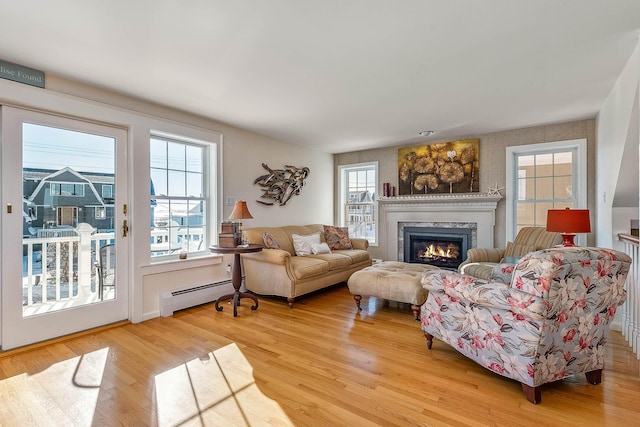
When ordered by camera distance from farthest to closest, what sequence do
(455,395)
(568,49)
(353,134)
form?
(353,134)
(568,49)
(455,395)

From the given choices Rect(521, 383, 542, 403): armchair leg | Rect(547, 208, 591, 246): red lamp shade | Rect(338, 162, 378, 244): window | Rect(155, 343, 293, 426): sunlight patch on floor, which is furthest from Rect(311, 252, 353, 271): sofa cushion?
Rect(521, 383, 542, 403): armchair leg

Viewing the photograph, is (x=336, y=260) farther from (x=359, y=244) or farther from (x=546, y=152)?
(x=546, y=152)

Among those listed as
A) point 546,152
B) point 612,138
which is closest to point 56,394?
point 612,138

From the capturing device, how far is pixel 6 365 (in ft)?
7.64

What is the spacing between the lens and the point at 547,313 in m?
1.73

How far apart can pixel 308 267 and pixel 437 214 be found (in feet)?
8.25

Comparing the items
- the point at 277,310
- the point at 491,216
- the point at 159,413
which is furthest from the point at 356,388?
the point at 491,216

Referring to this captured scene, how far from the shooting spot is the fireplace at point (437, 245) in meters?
4.98

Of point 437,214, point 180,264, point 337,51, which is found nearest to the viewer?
point 337,51

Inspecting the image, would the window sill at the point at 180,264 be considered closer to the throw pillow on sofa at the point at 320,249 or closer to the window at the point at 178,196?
the window at the point at 178,196

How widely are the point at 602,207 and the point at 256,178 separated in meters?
4.41

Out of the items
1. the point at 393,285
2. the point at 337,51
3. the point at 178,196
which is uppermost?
the point at 337,51

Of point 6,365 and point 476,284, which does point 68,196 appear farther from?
point 476,284

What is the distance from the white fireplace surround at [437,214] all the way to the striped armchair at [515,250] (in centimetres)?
61
